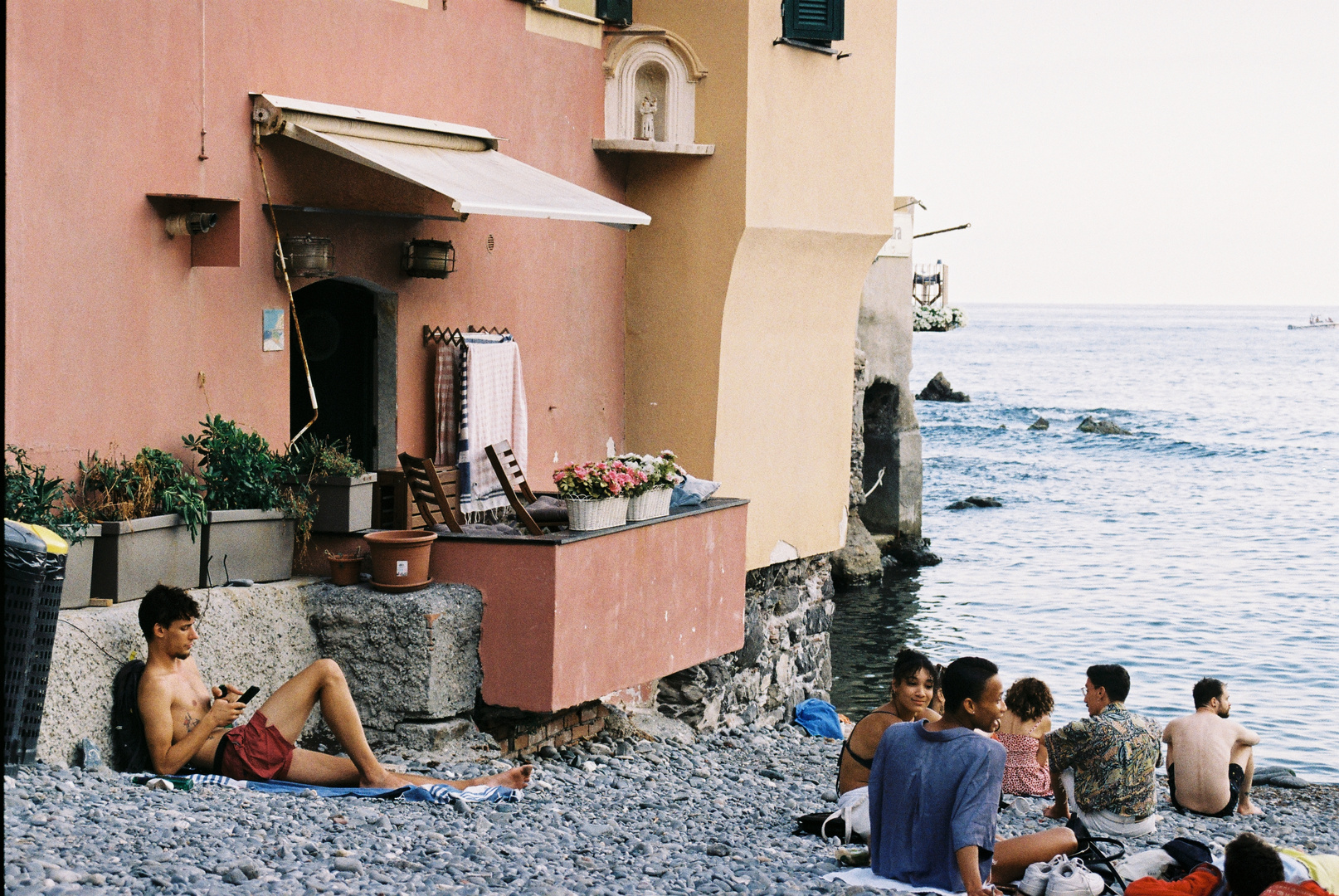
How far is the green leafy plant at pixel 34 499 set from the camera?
6562mm

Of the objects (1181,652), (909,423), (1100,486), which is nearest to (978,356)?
(1100,486)

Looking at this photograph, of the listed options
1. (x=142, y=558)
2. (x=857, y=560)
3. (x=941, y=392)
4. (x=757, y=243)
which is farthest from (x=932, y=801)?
(x=941, y=392)

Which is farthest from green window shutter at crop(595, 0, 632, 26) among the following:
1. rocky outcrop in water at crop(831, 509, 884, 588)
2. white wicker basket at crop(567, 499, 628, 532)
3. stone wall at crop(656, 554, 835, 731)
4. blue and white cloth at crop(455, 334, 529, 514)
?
rocky outcrop in water at crop(831, 509, 884, 588)

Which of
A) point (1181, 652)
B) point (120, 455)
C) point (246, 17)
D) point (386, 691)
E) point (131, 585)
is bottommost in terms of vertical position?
point (1181, 652)

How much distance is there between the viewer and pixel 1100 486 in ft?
158

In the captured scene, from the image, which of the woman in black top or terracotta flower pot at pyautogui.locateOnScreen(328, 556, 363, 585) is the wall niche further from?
the woman in black top

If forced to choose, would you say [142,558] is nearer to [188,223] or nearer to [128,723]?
[128,723]

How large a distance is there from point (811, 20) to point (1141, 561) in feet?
78.6

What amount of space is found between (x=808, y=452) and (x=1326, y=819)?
491cm

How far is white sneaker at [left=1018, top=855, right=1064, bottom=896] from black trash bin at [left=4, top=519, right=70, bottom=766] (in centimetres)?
395

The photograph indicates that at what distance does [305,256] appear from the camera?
841cm

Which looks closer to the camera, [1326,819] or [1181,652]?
[1326,819]

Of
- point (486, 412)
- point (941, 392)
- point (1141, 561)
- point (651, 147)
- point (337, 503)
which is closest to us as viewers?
point (337, 503)

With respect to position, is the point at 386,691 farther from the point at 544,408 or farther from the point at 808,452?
the point at 808,452
